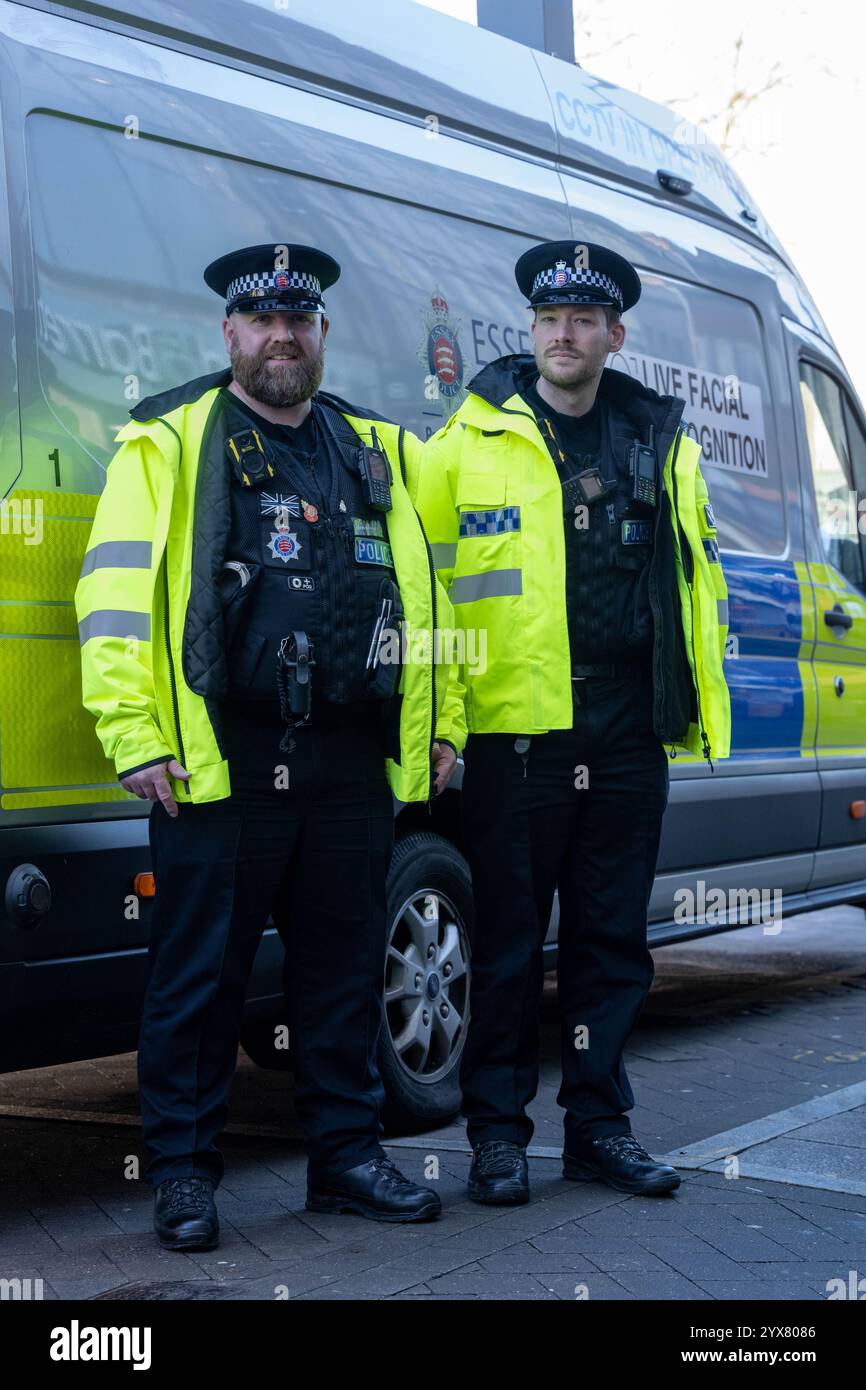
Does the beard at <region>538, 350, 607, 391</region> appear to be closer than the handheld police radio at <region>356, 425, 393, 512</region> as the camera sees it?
No

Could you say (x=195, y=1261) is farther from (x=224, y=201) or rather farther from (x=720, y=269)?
(x=720, y=269)

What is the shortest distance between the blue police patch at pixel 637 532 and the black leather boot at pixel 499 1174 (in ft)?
4.56

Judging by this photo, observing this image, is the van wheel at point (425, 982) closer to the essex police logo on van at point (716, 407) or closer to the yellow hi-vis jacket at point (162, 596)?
the yellow hi-vis jacket at point (162, 596)

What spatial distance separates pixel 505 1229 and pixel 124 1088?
6.76ft

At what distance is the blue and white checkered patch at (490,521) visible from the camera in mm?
4160

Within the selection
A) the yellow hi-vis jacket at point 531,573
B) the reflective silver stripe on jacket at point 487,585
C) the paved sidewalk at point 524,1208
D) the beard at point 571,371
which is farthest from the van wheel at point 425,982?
the beard at point 571,371

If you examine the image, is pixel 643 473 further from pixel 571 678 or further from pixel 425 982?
pixel 425 982

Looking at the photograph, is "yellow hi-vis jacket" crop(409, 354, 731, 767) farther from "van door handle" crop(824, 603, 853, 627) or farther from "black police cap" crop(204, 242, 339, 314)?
"van door handle" crop(824, 603, 853, 627)

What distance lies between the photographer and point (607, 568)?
424 centimetres

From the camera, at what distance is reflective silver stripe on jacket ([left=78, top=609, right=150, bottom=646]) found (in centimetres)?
364

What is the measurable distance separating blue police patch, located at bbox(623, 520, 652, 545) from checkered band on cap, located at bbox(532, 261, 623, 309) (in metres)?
0.52

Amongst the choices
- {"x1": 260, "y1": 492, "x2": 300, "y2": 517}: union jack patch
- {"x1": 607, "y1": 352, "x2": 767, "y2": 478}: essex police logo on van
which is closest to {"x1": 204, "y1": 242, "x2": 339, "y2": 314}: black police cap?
{"x1": 260, "y1": 492, "x2": 300, "y2": 517}: union jack patch

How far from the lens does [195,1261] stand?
12.2ft

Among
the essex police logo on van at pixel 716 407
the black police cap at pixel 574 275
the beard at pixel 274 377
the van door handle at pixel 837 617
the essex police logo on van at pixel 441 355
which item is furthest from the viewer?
the van door handle at pixel 837 617
